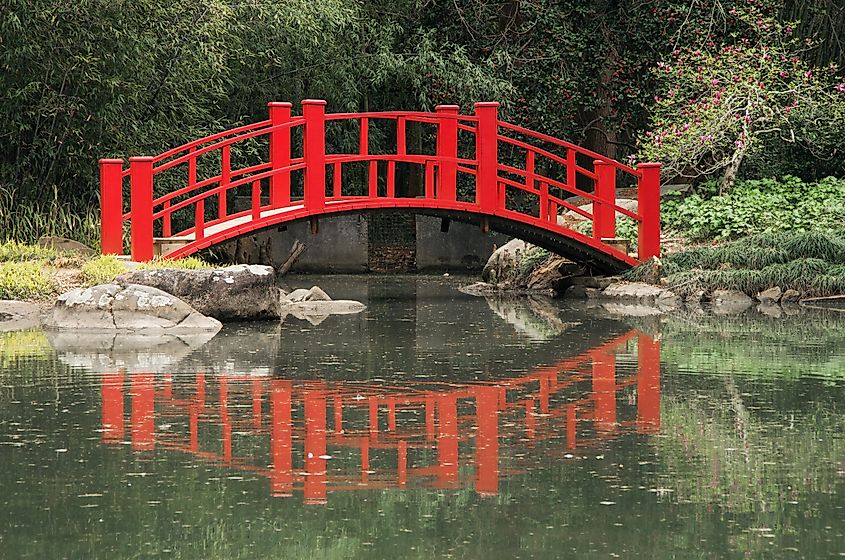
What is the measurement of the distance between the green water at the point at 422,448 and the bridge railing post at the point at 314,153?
11.5 feet

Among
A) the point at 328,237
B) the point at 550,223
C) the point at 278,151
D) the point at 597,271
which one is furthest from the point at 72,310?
the point at 328,237

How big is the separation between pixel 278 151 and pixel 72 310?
3.87 metres

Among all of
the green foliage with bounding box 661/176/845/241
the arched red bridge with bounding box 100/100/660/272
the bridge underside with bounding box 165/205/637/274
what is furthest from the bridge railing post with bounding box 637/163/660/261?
the green foliage with bounding box 661/176/845/241

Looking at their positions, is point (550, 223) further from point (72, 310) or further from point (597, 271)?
point (72, 310)

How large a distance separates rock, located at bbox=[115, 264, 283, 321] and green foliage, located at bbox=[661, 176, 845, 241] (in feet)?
19.1

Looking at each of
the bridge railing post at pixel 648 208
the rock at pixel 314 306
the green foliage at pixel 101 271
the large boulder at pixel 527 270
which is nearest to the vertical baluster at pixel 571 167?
the bridge railing post at pixel 648 208

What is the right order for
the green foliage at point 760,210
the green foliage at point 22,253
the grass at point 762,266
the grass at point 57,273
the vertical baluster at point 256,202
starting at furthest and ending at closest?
1. the green foliage at point 760,210
2. the grass at point 762,266
3. the vertical baluster at point 256,202
4. the green foliage at point 22,253
5. the grass at point 57,273

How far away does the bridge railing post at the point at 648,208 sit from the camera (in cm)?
1523

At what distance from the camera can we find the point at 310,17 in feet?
57.8

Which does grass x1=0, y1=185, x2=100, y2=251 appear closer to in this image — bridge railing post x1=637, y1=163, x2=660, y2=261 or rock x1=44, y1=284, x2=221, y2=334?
rock x1=44, y1=284, x2=221, y2=334

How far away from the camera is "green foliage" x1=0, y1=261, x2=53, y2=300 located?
12125 millimetres

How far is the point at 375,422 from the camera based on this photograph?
670 centimetres

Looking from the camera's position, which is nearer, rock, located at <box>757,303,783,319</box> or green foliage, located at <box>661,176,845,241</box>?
rock, located at <box>757,303,783,319</box>

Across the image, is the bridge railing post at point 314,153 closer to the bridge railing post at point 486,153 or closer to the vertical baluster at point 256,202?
the vertical baluster at point 256,202
